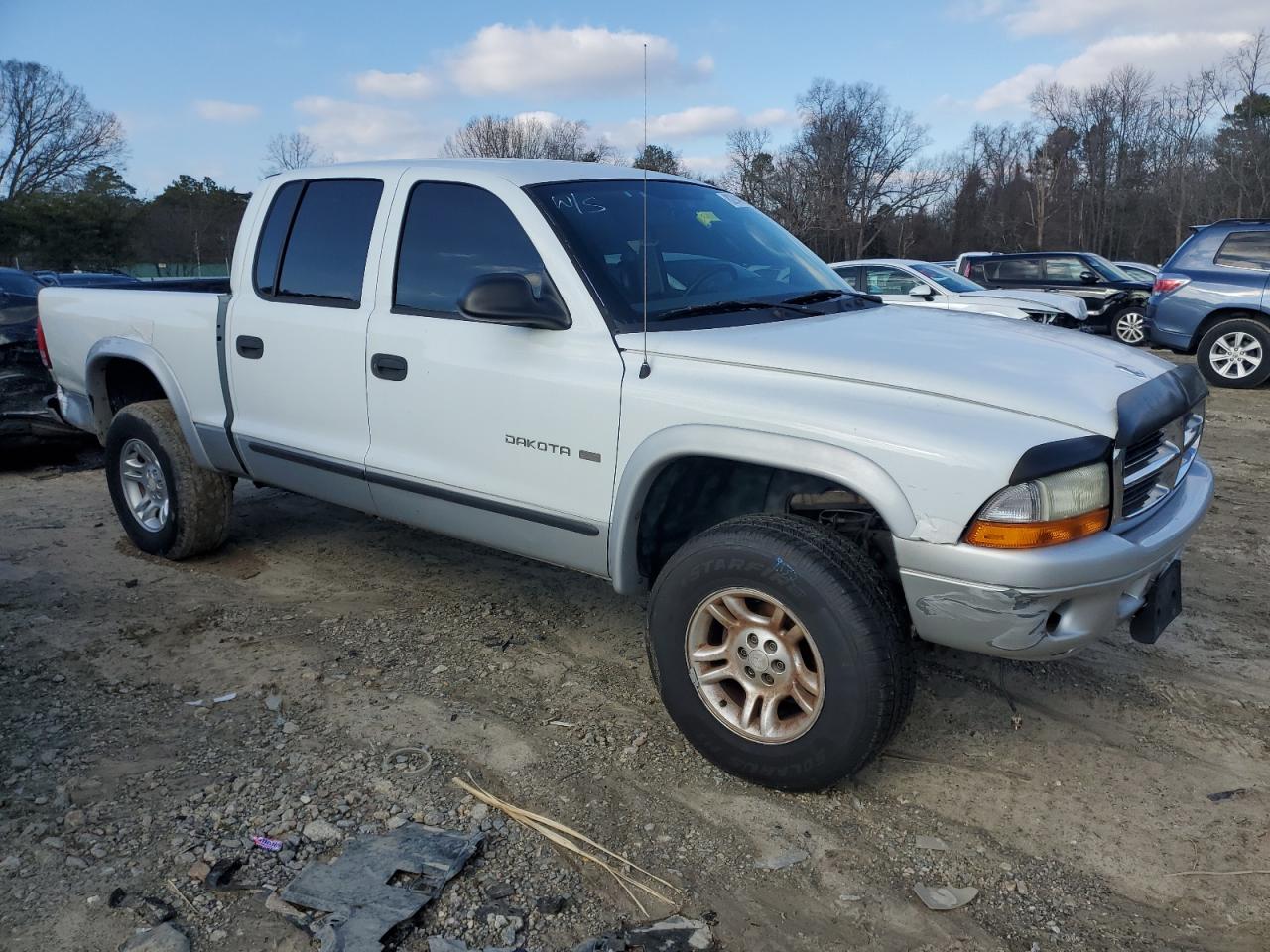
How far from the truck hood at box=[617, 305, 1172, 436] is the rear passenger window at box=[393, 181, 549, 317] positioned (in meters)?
0.68

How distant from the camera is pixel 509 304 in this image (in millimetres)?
3100

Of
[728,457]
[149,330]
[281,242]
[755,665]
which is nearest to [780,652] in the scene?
[755,665]

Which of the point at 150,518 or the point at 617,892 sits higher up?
the point at 150,518

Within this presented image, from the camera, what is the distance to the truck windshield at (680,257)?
331 cm

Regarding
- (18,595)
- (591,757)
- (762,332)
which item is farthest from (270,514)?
(762,332)

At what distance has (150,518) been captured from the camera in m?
5.12

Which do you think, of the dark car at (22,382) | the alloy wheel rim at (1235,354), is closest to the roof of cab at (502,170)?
the dark car at (22,382)

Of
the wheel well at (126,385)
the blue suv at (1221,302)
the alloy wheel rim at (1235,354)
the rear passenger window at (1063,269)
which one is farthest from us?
the rear passenger window at (1063,269)

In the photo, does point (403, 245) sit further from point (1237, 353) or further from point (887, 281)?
point (1237, 353)

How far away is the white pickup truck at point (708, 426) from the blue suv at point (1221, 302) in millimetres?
9087

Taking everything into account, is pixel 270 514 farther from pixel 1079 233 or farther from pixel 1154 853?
pixel 1079 233

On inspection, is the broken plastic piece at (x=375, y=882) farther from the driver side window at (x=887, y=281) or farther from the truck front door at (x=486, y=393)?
the driver side window at (x=887, y=281)

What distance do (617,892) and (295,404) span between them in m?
2.56

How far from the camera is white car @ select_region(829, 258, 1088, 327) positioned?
36.0ft
